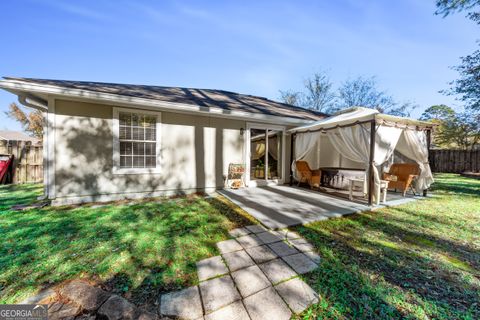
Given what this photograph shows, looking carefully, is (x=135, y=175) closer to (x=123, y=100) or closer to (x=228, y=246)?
(x=123, y=100)

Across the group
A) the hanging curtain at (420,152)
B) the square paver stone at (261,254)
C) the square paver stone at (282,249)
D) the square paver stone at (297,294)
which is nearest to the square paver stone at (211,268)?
the square paver stone at (261,254)

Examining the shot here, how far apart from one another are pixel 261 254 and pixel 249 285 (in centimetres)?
61

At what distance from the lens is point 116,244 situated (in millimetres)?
2715

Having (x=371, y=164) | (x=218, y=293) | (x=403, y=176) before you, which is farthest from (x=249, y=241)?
(x=403, y=176)

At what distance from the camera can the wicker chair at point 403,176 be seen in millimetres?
5578

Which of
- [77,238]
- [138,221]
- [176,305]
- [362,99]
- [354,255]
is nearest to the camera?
[176,305]

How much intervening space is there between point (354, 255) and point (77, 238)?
13.6 feet

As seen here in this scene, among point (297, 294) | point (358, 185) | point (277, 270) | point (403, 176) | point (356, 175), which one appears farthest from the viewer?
point (356, 175)

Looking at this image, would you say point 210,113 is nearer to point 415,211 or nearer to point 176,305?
point 176,305

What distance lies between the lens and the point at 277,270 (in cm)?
213

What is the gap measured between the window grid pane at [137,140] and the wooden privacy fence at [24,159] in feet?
18.0

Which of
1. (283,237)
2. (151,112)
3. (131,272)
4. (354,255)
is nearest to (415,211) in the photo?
(354,255)

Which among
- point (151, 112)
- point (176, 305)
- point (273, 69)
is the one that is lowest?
point (176, 305)

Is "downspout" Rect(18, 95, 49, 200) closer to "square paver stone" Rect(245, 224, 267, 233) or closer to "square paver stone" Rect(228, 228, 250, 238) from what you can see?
"square paver stone" Rect(228, 228, 250, 238)
